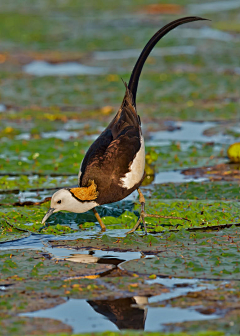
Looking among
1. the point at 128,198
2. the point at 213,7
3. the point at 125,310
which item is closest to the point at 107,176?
the point at 125,310

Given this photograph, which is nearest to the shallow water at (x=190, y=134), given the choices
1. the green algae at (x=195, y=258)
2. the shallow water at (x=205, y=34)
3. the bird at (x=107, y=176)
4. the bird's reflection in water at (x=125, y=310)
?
the bird at (x=107, y=176)

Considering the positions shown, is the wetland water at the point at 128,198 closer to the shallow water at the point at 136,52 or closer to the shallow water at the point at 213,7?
the shallow water at the point at 136,52

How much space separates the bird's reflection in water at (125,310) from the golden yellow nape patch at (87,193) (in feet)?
6.23

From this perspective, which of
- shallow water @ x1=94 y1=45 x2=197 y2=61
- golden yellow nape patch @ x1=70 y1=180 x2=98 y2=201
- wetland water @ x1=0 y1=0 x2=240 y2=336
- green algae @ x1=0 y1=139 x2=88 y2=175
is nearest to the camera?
wetland water @ x1=0 y1=0 x2=240 y2=336

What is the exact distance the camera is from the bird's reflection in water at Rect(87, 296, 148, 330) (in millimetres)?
5353

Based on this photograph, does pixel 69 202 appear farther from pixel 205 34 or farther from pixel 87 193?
pixel 205 34

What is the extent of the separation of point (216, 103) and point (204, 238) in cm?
1008

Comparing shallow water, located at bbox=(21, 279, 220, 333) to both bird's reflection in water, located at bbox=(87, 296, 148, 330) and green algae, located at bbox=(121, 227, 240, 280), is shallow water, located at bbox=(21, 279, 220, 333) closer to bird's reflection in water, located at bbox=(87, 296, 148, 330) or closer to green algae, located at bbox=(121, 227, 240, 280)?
bird's reflection in water, located at bbox=(87, 296, 148, 330)

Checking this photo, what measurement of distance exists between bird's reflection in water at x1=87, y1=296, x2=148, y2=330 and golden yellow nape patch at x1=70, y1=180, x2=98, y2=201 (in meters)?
1.90

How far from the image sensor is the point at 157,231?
8.01 m

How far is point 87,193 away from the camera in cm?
744

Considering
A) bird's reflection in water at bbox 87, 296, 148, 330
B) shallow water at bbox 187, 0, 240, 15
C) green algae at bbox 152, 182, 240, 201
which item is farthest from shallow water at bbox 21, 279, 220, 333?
shallow water at bbox 187, 0, 240, 15

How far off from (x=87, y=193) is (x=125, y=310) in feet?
7.16

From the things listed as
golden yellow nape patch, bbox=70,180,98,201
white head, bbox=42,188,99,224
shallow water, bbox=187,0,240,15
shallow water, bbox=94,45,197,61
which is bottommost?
shallow water, bbox=94,45,197,61
